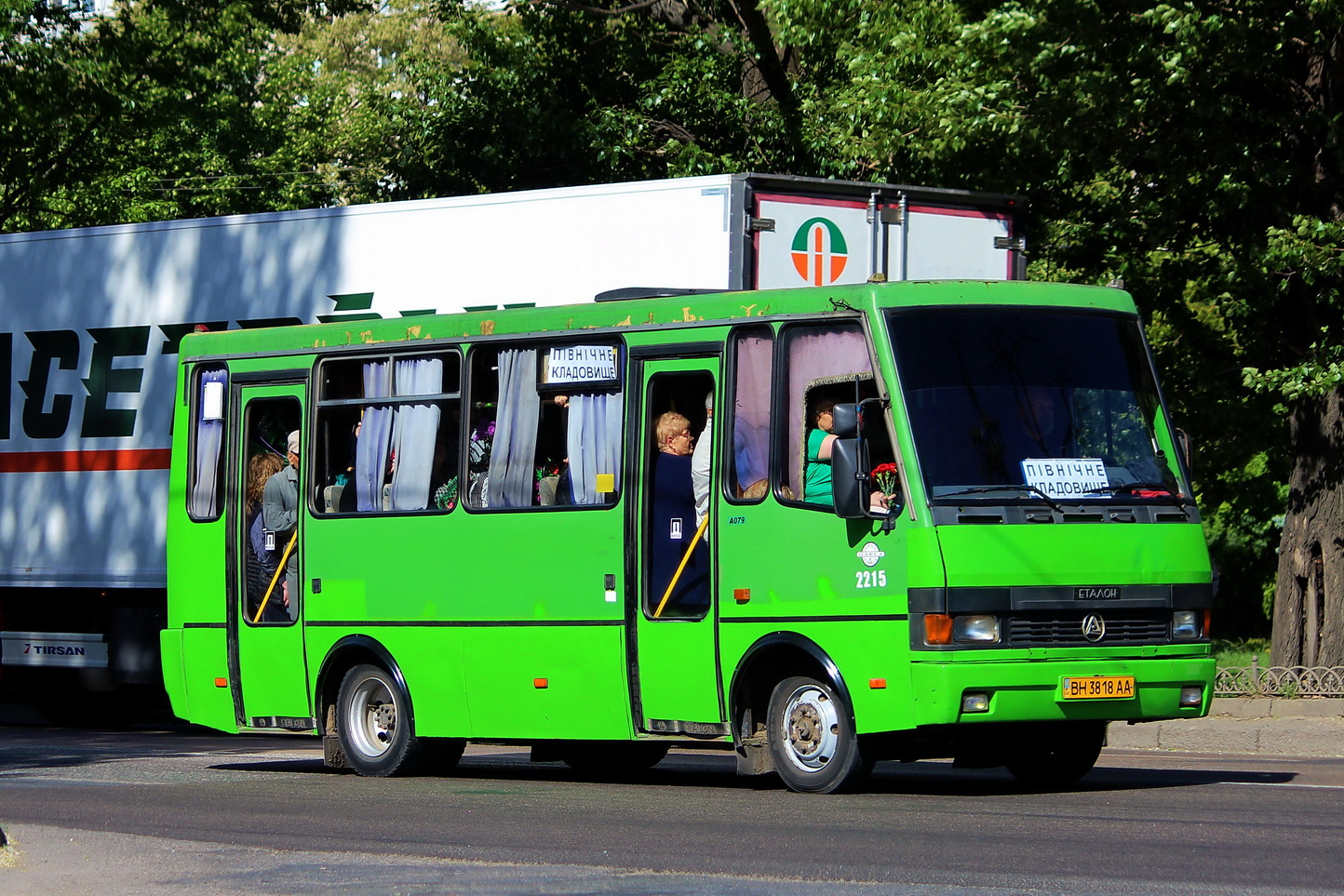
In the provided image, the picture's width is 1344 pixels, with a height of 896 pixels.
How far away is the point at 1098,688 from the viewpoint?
1141 centimetres

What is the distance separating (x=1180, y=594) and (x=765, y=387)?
8.01 feet

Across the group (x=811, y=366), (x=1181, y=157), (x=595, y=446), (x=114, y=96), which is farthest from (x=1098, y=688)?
(x=114, y=96)

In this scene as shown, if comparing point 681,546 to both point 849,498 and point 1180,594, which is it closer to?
point 849,498

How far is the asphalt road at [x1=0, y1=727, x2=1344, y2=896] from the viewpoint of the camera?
8.53 meters

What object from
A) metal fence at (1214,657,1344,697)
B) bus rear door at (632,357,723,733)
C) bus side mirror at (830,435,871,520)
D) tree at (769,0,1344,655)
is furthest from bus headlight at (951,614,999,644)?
metal fence at (1214,657,1344,697)

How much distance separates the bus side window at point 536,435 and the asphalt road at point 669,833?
1747 mm

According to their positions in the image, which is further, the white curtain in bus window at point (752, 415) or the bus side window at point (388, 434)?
the bus side window at point (388, 434)

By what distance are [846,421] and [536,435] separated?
2.58m

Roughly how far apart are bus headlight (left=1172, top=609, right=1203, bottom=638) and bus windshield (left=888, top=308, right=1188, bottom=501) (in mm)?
608

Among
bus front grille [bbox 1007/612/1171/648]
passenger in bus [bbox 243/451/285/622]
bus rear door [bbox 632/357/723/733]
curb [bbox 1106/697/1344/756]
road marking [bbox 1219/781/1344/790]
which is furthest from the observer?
curb [bbox 1106/697/1344/756]

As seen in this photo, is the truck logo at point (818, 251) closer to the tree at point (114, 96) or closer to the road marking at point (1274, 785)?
the road marking at point (1274, 785)

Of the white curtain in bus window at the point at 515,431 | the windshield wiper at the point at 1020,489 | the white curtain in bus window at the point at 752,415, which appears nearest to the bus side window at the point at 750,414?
the white curtain in bus window at the point at 752,415

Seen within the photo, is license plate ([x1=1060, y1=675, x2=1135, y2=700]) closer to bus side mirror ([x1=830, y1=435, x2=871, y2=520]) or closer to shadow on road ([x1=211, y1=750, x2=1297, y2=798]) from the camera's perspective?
shadow on road ([x1=211, y1=750, x2=1297, y2=798])

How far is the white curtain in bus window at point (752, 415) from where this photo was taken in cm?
1209
